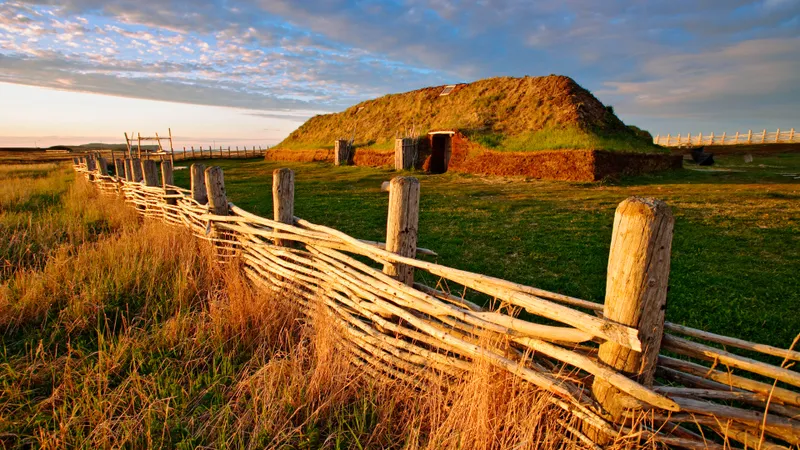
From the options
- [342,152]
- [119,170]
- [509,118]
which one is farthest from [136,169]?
[342,152]

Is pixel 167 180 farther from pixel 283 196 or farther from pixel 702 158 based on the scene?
pixel 702 158

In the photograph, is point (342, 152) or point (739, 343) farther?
point (342, 152)

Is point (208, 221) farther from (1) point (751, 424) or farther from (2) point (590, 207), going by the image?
(2) point (590, 207)

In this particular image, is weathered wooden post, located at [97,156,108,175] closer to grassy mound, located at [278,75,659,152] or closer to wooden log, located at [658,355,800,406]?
wooden log, located at [658,355,800,406]

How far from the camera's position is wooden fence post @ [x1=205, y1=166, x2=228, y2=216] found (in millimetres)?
4688

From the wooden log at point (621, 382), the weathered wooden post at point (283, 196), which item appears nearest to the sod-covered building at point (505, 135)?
the weathered wooden post at point (283, 196)

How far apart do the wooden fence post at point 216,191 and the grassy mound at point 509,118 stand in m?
12.9

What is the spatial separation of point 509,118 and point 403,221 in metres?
16.7

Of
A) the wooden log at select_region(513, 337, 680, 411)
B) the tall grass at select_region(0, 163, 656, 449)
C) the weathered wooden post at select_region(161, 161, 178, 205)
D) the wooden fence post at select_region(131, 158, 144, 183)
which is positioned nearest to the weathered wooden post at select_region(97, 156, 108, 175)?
the wooden fence post at select_region(131, 158, 144, 183)

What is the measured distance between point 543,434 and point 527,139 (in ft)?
50.8

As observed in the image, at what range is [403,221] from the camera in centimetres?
273

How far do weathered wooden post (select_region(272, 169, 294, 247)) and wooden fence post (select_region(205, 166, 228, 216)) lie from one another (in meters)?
1.12

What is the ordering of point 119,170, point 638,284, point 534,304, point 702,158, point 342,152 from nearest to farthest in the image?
point 638,284
point 534,304
point 119,170
point 702,158
point 342,152

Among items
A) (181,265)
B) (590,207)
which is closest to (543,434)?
(181,265)
